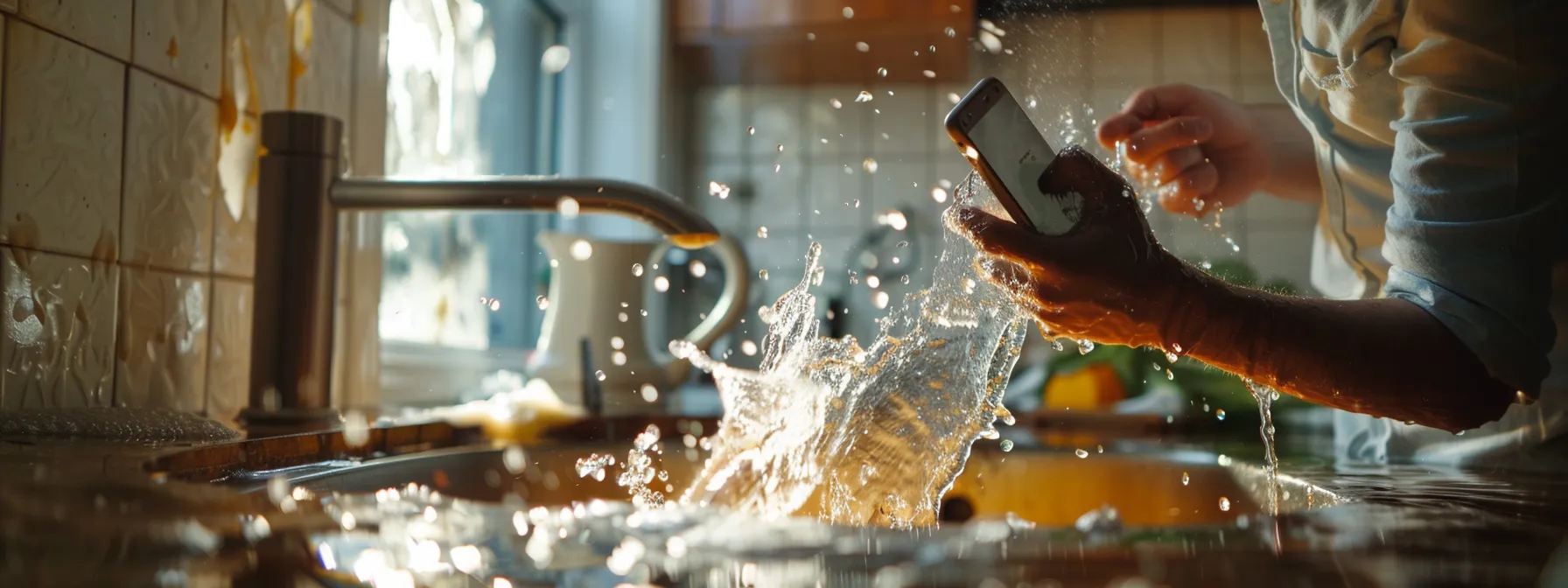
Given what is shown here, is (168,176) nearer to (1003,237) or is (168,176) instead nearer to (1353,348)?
(1003,237)

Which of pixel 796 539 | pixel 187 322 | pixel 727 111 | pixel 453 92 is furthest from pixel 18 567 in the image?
pixel 727 111

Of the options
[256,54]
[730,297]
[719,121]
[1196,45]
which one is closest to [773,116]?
[719,121]

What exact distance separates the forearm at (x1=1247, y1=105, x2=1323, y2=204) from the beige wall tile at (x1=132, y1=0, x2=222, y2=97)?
0.74 m

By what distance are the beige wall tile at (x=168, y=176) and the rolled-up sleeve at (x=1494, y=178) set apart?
26.9 inches

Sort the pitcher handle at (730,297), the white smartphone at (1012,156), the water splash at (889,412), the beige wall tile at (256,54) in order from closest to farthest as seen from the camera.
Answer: the white smartphone at (1012,156) < the water splash at (889,412) < the beige wall tile at (256,54) < the pitcher handle at (730,297)

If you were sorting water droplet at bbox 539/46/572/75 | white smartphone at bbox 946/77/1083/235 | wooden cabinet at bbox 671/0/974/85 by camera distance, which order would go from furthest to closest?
water droplet at bbox 539/46/572/75
wooden cabinet at bbox 671/0/974/85
white smartphone at bbox 946/77/1083/235

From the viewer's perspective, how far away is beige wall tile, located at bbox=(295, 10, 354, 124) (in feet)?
2.54

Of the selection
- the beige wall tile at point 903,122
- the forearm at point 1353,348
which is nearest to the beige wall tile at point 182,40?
the forearm at point 1353,348

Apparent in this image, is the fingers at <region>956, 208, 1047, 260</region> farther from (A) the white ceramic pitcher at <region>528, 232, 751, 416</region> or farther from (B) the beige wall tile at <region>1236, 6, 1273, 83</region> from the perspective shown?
(B) the beige wall tile at <region>1236, 6, 1273, 83</region>

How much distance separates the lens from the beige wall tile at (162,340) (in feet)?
1.92

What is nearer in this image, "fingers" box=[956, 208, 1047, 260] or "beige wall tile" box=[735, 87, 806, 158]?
"fingers" box=[956, 208, 1047, 260]

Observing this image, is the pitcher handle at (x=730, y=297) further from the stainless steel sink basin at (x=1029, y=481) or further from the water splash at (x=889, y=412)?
the water splash at (x=889, y=412)

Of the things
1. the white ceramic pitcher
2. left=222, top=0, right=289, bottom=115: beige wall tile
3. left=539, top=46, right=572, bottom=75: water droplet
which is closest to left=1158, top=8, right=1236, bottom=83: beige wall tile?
left=539, top=46, right=572, bottom=75: water droplet

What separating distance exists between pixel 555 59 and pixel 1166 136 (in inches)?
56.4
